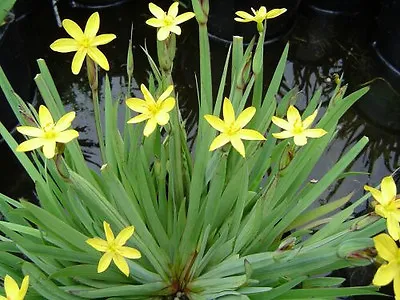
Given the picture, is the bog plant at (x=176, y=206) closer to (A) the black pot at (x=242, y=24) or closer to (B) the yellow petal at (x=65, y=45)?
(B) the yellow petal at (x=65, y=45)

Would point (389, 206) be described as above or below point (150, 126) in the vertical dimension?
below

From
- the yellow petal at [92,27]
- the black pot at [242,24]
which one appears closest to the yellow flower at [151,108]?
the yellow petal at [92,27]

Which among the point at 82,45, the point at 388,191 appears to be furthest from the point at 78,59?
the point at 388,191

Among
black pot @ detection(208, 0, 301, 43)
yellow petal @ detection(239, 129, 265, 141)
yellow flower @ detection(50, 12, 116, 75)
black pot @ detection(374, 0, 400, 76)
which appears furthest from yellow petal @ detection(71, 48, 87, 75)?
black pot @ detection(374, 0, 400, 76)

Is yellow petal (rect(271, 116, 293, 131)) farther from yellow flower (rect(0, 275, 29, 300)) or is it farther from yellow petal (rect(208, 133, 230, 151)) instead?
yellow flower (rect(0, 275, 29, 300))

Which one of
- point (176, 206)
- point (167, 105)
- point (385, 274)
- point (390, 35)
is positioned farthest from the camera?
point (390, 35)

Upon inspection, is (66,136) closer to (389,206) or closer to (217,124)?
(217,124)

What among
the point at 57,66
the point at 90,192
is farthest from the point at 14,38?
the point at 90,192
